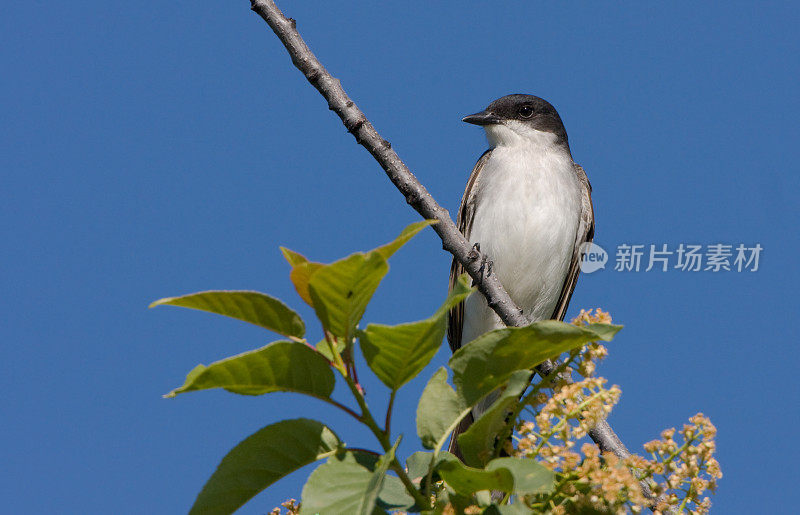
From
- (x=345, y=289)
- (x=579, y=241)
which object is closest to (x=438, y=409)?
(x=345, y=289)

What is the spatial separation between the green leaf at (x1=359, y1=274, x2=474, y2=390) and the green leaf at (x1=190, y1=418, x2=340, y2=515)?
0.21 m

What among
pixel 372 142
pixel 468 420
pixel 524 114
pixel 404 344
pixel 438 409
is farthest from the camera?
pixel 524 114

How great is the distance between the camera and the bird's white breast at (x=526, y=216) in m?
6.73

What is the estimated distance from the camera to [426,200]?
10.9 feet

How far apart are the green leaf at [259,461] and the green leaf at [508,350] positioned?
1.15 ft

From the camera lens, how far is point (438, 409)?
1.88m

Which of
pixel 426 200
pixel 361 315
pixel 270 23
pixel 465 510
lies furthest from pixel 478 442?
pixel 270 23

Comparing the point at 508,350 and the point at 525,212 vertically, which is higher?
the point at 525,212

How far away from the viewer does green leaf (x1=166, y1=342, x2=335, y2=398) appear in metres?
1.70

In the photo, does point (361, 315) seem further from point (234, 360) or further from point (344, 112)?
point (344, 112)

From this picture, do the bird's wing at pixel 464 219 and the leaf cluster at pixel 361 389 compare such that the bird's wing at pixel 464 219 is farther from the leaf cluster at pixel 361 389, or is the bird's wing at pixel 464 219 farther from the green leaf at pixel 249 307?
the green leaf at pixel 249 307

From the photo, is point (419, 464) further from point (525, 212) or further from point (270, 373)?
point (525, 212)

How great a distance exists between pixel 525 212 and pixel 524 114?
45.6 inches

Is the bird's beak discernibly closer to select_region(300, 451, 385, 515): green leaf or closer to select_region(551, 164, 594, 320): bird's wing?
select_region(551, 164, 594, 320): bird's wing
